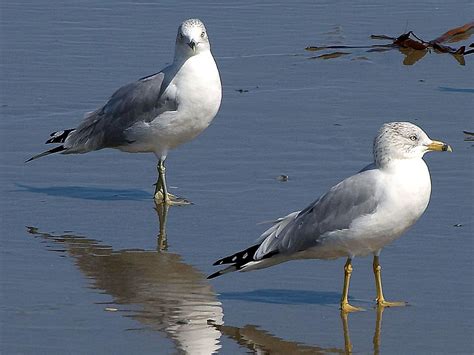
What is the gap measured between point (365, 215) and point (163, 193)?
101 inches

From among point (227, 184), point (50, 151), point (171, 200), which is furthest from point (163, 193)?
point (50, 151)

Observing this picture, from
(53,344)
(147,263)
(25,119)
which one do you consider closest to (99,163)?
(25,119)

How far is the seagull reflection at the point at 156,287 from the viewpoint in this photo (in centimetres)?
682

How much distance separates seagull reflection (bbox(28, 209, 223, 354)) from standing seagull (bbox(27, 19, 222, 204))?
46.4 inches

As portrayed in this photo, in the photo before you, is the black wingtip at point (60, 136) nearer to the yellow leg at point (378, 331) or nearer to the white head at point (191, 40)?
the white head at point (191, 40)

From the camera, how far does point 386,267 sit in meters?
7.82

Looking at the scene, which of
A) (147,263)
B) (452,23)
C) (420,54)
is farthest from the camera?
(452,23)

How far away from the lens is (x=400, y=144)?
7234mm

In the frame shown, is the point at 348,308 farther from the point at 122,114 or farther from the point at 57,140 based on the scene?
the point at 57,140

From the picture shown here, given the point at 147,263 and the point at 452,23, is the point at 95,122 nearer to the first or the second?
the point at 147,263

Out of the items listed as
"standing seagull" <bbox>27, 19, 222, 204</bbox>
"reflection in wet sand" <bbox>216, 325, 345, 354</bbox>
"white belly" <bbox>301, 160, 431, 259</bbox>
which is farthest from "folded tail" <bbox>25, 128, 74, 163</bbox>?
"reflection in wet sand" <bbox>216, 325, 345, 354</bbox>

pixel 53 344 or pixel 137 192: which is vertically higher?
pixel 137 192

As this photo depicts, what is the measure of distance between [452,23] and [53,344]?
28.0ft

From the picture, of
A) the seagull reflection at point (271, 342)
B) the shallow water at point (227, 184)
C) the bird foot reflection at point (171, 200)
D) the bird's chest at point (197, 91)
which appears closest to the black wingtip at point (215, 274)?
the shallow water at point (227, 184)
